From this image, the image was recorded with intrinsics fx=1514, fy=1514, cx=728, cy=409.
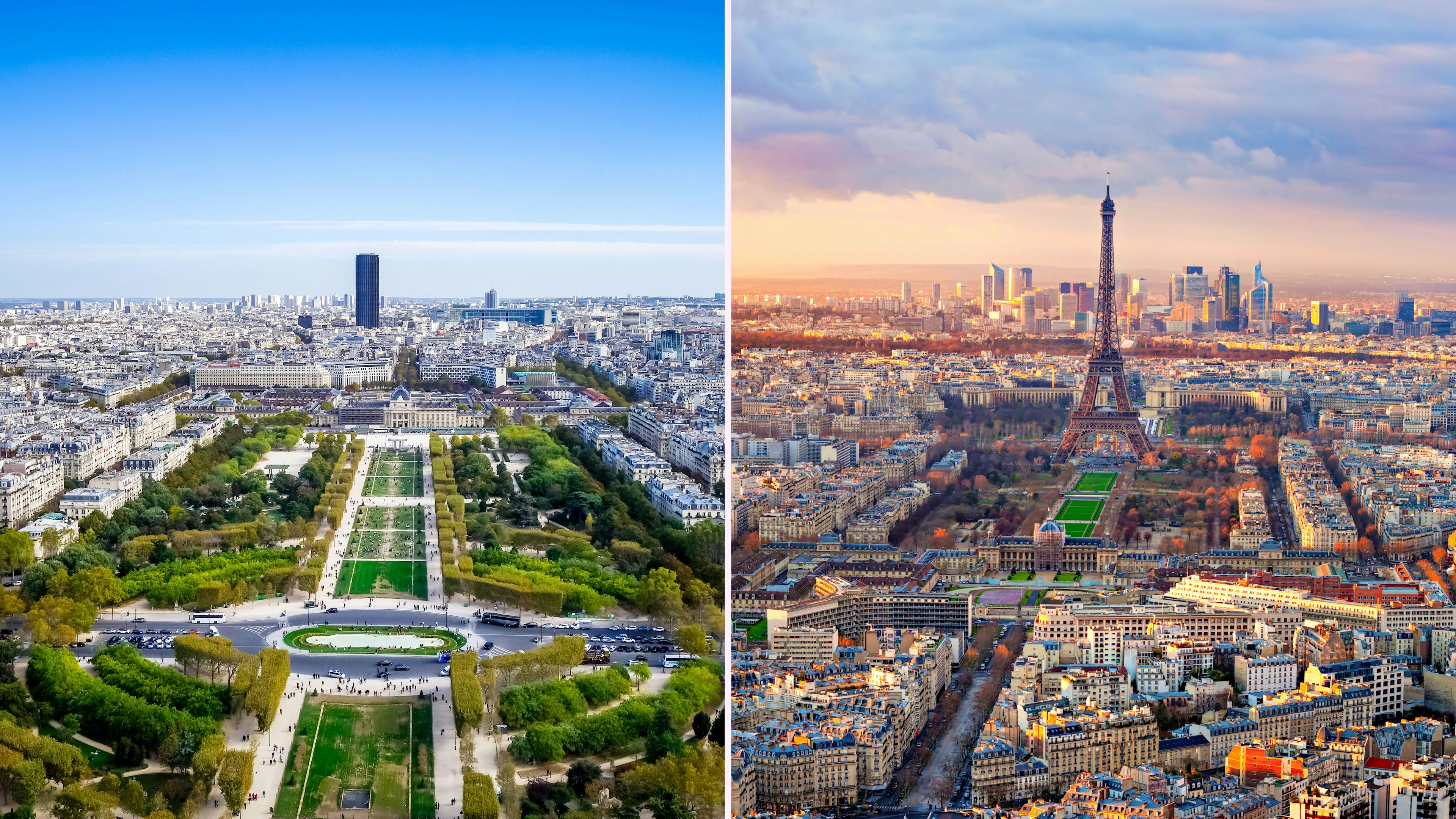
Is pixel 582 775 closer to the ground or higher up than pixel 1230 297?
closer to the ground

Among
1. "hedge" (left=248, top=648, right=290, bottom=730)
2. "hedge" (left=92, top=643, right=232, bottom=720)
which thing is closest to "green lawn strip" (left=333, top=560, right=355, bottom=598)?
"hedge" (left=248, top=648, right=290, bottom=730)

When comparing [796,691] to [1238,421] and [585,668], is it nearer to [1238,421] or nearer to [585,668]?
[585,668]

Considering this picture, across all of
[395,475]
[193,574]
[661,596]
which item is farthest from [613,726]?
[395,475]

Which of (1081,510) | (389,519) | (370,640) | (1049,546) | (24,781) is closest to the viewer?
(24,781)

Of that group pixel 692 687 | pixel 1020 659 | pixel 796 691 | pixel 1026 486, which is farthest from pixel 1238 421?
pixel 692 687

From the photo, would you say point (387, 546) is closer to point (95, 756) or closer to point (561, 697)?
point (561, 697)

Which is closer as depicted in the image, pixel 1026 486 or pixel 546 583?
pixel 546 583

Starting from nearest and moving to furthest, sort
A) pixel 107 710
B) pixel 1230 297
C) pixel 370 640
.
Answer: pixel 107 710 → pixel 370 640 → pixel 1230 297
